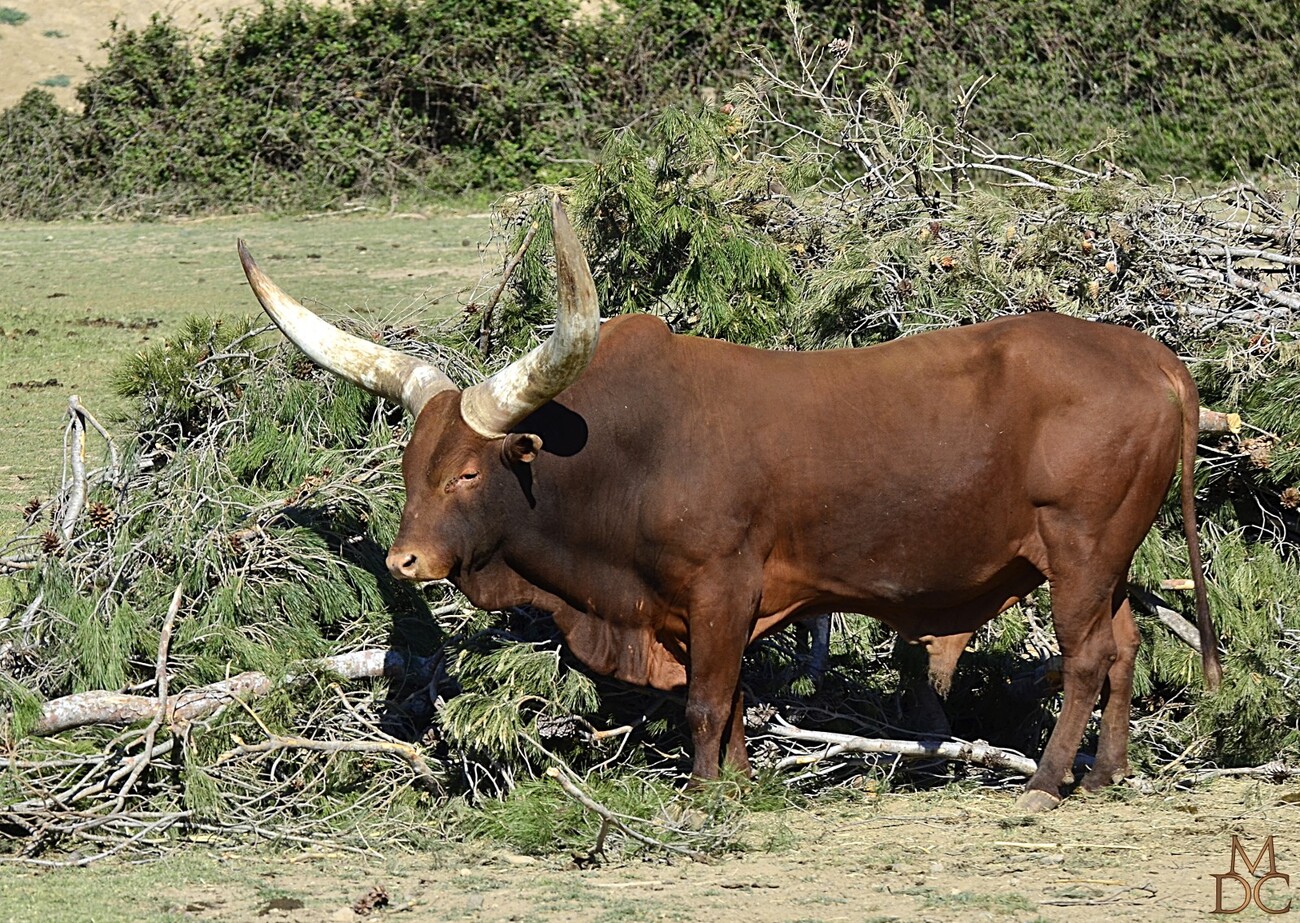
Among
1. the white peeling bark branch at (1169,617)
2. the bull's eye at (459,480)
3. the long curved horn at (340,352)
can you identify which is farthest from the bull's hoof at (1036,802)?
the long curved horn at (340,352)

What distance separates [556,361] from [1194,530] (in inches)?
93.9

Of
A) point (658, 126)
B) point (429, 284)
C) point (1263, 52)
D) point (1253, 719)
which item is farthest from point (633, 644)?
point (1263, 52)

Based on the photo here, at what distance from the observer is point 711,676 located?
19.7 feet

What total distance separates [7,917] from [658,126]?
4486mm

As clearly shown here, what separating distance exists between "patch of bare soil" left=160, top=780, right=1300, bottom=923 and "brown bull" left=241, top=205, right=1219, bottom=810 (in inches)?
16.2

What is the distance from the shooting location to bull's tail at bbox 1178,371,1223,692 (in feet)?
20.5

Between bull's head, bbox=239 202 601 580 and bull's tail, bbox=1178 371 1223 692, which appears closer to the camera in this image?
bull's head, bbox=239 202 601 580

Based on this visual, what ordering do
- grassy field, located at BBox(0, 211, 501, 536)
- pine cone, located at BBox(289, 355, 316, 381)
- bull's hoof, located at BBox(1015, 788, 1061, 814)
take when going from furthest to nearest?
grassy field, located at BBox(0, 211, 501, 536) → pine cone, located at BBox(289, 355, 316, 381) → bull's hoof, located at BBox(1015, 788, 1061, 814)

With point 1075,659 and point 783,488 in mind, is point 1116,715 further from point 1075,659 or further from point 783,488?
point 783,488

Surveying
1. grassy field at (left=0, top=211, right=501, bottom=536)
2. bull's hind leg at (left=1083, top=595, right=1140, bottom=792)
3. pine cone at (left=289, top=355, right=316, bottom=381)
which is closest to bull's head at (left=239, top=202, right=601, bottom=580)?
pine cone at (left=289, top=355, right=316, bottom=381)

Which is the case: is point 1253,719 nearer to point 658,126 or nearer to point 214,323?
point 658,126

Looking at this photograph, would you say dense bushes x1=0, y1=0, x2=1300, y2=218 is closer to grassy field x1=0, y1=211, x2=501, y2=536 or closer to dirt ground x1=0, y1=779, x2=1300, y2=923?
grassy field x1=0, y1=211, x2=501, y2=536

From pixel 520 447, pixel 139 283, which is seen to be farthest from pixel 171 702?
pixel 139 283

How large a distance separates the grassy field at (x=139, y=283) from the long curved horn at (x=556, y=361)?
13.2ft
